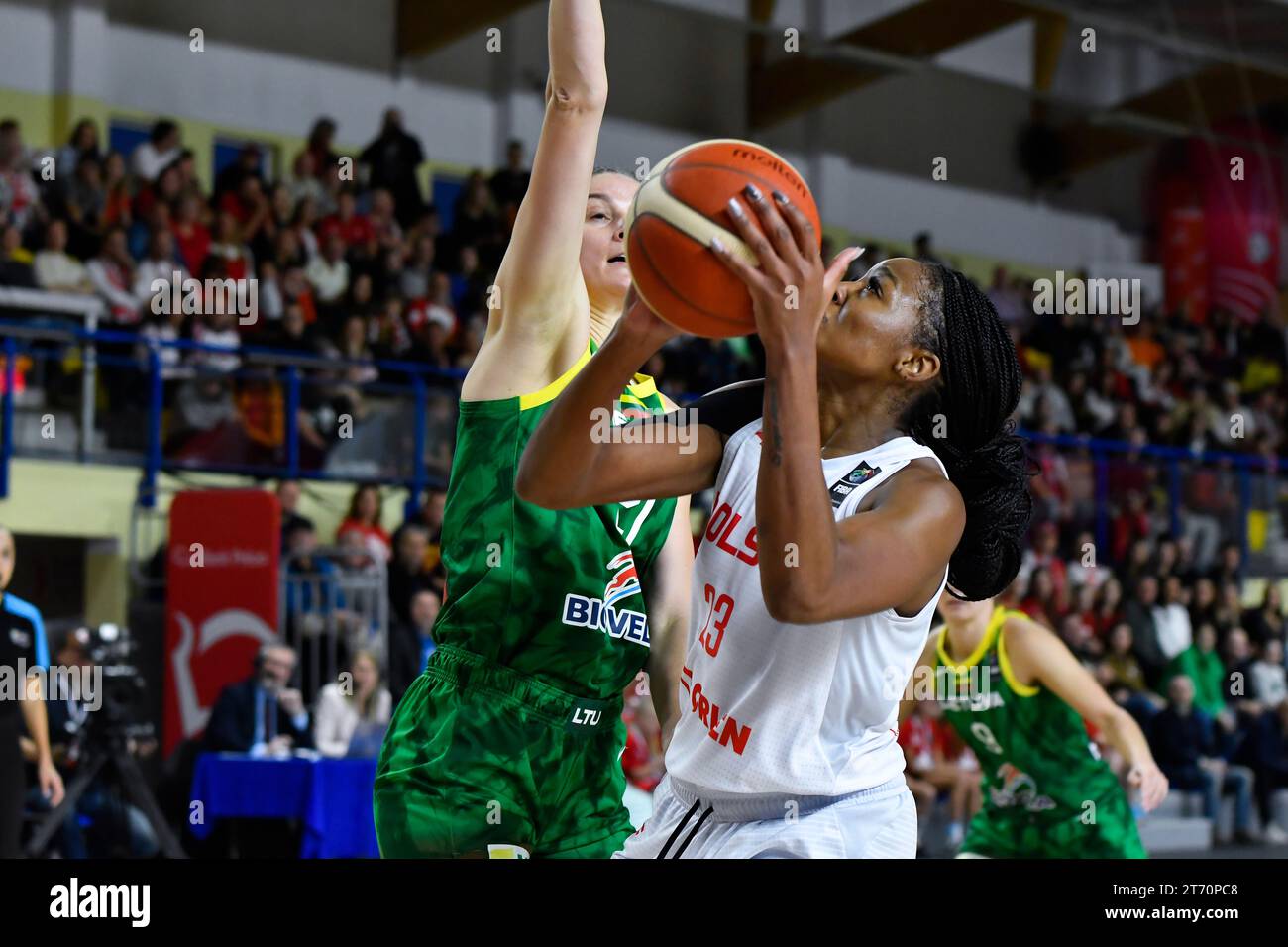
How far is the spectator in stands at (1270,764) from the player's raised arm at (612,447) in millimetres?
12128

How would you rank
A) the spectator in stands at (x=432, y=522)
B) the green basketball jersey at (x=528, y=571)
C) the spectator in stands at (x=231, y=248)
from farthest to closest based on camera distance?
the spectator in stands at (x=231, y=248), the spectator in stands at (x=432, y=522), the green basketball jersey at (x=528, y=571)

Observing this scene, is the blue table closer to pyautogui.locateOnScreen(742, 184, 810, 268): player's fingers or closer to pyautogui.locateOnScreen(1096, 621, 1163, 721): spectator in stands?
pyautogui.locateOnScreen(742, 184, 810, 268): player's fingers

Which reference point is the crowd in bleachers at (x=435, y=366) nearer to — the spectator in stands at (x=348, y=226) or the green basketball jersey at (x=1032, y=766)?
the spectator in stands at (x=348, y=226)

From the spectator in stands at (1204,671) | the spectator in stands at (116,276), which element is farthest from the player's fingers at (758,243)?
the spectator in stands at (1204,671)

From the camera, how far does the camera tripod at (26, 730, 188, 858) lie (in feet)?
26.4

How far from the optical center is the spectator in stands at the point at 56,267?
1184 cm

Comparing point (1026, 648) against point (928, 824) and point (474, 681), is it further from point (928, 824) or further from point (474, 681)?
point (928, 824)

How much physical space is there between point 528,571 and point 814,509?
1.09 m

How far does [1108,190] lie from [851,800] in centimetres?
2122

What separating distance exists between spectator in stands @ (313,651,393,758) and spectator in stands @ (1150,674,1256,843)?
6.85m

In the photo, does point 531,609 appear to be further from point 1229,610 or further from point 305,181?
point 1229,610

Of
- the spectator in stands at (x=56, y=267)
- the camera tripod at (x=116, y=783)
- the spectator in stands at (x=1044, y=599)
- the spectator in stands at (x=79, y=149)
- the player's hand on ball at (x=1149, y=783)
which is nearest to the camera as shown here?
the player's hand on ball at (x=1149, y=783)

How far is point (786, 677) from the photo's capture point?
272cm
